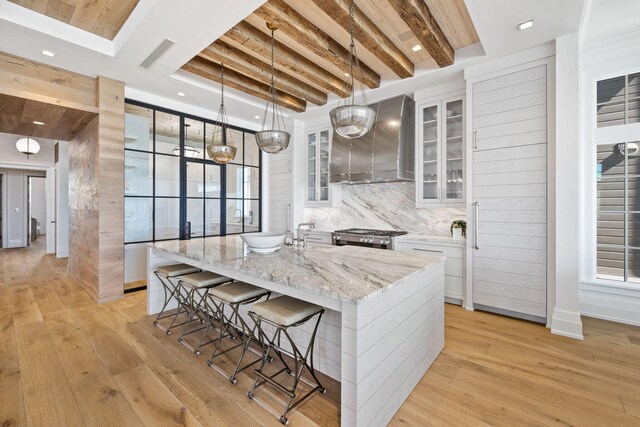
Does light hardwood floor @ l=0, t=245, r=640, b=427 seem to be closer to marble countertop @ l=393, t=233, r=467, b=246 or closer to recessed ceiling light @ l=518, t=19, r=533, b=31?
marble countertop @ l=393, t=233, r=467, b=246

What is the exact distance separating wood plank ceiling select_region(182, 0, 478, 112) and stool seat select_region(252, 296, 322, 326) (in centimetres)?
236

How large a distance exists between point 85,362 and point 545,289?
13.6 feet

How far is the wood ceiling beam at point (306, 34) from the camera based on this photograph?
2.51 meters

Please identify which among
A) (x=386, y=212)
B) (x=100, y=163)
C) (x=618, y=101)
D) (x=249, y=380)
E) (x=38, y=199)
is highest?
(x=618, y=101)

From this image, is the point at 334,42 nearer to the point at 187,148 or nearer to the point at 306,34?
the point at 306,34

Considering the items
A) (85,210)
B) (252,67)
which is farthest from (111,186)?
(252,67)

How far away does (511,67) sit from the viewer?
122 inches

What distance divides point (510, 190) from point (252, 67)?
3216 mm

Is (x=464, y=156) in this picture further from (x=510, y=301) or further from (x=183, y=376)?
(x=183, y=376)

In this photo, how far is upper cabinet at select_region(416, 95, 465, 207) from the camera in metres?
3.69

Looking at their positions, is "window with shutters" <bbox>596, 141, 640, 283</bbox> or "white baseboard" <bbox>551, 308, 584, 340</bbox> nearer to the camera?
"white baseboard" <bbox>551, 308, 584, 340</bbox>

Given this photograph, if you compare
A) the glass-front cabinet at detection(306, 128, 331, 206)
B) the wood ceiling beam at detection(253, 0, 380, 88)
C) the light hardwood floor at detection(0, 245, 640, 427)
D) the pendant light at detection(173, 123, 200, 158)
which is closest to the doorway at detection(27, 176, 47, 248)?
the pendant light at detection(173, 123, 200, 158)

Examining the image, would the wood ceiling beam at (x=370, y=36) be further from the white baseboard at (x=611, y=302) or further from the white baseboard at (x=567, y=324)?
the white baseboard at (x=611, y=302)

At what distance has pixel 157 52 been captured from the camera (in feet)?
10.0
